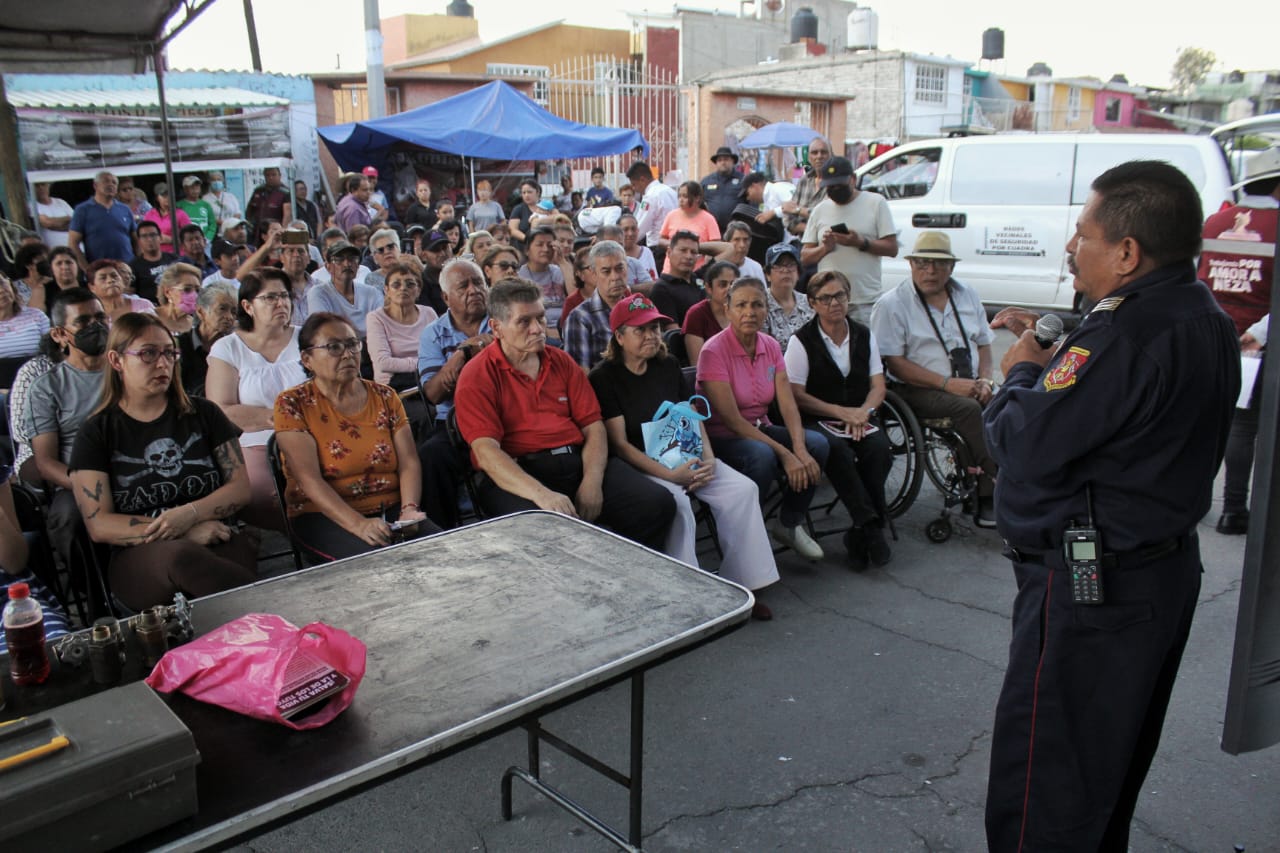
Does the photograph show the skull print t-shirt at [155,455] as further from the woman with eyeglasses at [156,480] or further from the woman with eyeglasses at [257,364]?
the woman with eyeglasses at [257,364]

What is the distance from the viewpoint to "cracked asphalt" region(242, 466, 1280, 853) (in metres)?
2.63

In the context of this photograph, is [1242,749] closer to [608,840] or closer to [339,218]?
[608,840]

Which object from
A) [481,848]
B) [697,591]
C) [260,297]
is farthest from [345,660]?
[260,297]

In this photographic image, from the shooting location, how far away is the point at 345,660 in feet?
5.89

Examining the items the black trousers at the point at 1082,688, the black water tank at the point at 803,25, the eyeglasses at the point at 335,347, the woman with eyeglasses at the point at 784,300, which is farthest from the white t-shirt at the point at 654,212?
the black water tank at the point at 803,25

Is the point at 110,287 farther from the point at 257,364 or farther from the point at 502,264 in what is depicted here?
the point at 502,264

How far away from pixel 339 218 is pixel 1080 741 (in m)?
10.3

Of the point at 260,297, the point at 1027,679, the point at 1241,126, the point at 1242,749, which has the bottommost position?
the point at 1242,749

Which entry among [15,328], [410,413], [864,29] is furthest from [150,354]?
[864,29]

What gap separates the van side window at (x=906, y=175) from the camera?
33.5 ft

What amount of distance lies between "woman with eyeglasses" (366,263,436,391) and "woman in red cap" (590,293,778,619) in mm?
1579

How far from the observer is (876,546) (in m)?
4.55

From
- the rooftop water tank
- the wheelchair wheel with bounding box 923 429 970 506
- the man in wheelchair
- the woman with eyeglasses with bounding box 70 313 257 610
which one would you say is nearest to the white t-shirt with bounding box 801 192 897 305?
the man in wheelchair

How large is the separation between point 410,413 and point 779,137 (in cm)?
1398
